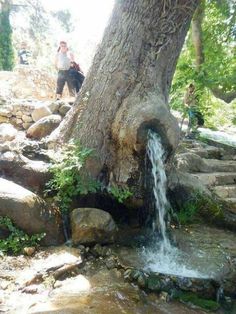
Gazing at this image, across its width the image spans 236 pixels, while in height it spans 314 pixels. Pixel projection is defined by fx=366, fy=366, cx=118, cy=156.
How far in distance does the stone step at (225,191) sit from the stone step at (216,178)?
212 mm

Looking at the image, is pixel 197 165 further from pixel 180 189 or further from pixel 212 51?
pixel 212 51

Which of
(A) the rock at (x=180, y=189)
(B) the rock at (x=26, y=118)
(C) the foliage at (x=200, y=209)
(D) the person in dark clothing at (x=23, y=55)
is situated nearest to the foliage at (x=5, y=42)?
(D) the person in dark clothing at (x=23, y=55)

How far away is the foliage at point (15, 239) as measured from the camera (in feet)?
12.8

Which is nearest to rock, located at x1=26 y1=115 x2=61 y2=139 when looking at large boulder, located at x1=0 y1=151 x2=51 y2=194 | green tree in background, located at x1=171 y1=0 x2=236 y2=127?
large boulder, located at x1=0 y1=151 x2=51 y2=194

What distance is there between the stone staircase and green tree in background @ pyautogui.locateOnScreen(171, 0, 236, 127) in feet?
4.07

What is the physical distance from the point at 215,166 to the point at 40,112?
141 inches

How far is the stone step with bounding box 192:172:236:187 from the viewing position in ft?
21.4

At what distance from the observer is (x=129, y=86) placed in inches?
198

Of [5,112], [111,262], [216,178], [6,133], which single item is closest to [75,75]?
[5,112]

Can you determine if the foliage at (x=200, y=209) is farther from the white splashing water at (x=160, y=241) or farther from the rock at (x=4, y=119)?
the rock at (x=4, y=119)

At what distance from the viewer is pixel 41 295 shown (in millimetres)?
3191

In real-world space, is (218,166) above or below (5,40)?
below

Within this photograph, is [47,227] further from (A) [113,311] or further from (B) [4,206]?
(A) [113,311]

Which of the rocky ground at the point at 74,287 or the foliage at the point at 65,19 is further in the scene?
the foliage at the point at 65,19
